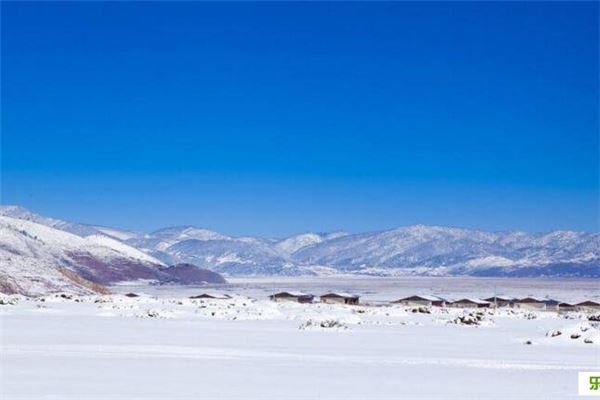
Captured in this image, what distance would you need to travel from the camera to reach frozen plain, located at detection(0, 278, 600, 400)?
15906mm

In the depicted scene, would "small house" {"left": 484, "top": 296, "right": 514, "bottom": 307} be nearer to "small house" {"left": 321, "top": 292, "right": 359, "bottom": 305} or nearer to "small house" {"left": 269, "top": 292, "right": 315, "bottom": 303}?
"small house" {"left": 321, "top": 292, "right": 359, "bottom": 305}

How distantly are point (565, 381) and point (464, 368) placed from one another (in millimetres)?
2807

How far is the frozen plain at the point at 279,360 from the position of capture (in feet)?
52.2

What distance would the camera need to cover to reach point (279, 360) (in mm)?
21125

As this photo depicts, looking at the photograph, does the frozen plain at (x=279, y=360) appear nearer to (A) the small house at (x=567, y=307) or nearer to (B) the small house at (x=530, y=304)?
(A) the small house at (x=567, y=307)

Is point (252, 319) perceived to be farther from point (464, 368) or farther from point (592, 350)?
point (464, 368)

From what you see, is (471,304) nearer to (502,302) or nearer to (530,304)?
(502,302)

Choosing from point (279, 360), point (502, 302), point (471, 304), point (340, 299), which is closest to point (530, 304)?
point (502, 302)

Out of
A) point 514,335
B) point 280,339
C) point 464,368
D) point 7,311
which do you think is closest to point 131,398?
point 464,368

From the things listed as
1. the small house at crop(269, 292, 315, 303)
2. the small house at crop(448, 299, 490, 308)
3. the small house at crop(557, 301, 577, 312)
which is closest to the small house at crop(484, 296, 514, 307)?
the small house at crop(448, 299, 490, 308)

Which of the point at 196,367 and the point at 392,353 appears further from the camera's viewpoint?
the point at 392,353

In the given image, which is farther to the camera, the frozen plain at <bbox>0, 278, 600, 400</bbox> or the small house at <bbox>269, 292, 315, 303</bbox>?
the small house at <bbox>269, 292, 315, 303</bbox>

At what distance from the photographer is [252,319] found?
40562 millimetres

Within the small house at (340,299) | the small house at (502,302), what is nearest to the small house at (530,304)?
the small house at (502,302)
